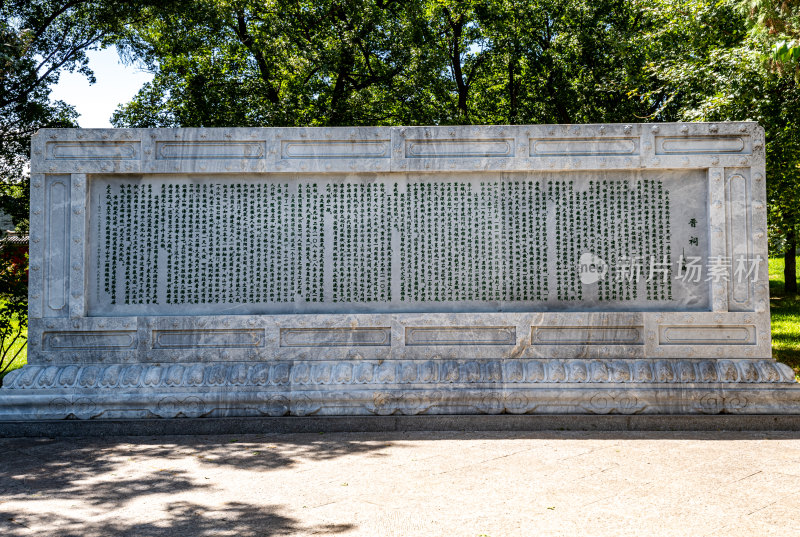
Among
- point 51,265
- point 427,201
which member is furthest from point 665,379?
point 51,265

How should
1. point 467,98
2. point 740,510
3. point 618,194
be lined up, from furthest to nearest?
1. point 467,98
2. point 618,194
3. point 740,510

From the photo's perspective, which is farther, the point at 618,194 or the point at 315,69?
the point at 315,69

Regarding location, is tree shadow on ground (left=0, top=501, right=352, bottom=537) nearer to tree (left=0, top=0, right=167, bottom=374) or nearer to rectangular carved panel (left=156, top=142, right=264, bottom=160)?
rectangular carved panel (left=156, top=142, right=264, bottom=160)

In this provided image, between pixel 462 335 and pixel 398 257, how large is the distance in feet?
3.35

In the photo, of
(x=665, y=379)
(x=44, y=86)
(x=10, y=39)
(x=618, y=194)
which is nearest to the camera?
(x=665, y=379)

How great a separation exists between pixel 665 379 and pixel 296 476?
11.9 feet

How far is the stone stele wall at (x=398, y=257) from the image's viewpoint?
19.6 feet

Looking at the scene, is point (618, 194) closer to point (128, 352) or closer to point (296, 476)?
point (296, 476)

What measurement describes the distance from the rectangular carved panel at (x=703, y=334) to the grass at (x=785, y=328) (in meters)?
3.20

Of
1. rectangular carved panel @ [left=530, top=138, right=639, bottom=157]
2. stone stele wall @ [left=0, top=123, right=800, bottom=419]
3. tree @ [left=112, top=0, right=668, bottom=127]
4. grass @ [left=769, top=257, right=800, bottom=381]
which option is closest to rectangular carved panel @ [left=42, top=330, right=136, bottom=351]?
stone stele wall @ [left=0, top=123, right=800, bottom=419]

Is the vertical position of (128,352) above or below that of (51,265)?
below

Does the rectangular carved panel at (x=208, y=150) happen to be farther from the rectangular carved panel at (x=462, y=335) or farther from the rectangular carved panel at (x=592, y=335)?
the rectangular carved panel at (x=592, y=335)

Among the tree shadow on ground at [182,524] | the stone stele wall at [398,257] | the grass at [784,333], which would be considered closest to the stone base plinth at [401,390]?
the stone stele wall at [398,257]

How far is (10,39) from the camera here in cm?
735
